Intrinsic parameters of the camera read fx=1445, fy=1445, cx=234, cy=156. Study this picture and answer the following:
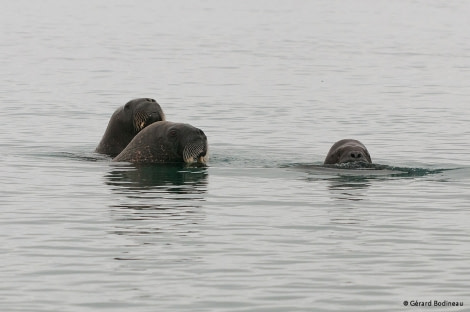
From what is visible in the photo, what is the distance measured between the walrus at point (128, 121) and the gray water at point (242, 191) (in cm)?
40

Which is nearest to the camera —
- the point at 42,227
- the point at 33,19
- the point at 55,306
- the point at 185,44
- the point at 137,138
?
the point at 55,306

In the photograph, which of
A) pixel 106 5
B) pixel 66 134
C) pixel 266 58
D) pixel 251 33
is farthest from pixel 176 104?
pixel 106 5

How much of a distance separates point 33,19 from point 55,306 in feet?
222

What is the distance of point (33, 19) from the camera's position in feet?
258

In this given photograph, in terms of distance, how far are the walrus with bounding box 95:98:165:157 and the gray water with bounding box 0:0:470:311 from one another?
400 mm

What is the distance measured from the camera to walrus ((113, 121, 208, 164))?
21.0 meters

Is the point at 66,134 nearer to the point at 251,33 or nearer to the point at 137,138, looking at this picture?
the point at 137,138

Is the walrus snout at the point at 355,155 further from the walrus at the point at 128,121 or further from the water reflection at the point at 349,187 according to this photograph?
the walrus at the point at 128,121

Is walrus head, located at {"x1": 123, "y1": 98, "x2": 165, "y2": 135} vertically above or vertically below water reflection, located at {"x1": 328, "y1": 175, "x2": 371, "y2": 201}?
above

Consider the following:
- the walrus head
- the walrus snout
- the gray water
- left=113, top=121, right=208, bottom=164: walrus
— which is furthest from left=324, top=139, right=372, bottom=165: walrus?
the walrus head

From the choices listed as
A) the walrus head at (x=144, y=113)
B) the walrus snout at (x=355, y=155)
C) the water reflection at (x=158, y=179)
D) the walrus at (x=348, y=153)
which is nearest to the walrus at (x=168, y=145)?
the water reflection at (x=158, y=179)

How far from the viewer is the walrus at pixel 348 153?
2053 centimetres

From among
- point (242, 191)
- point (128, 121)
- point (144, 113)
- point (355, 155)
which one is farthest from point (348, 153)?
point (128, 121)

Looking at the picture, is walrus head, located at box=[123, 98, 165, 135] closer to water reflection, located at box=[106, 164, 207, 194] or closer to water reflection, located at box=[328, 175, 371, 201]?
water reflection, located at box=[106, 164, 207, 194]
